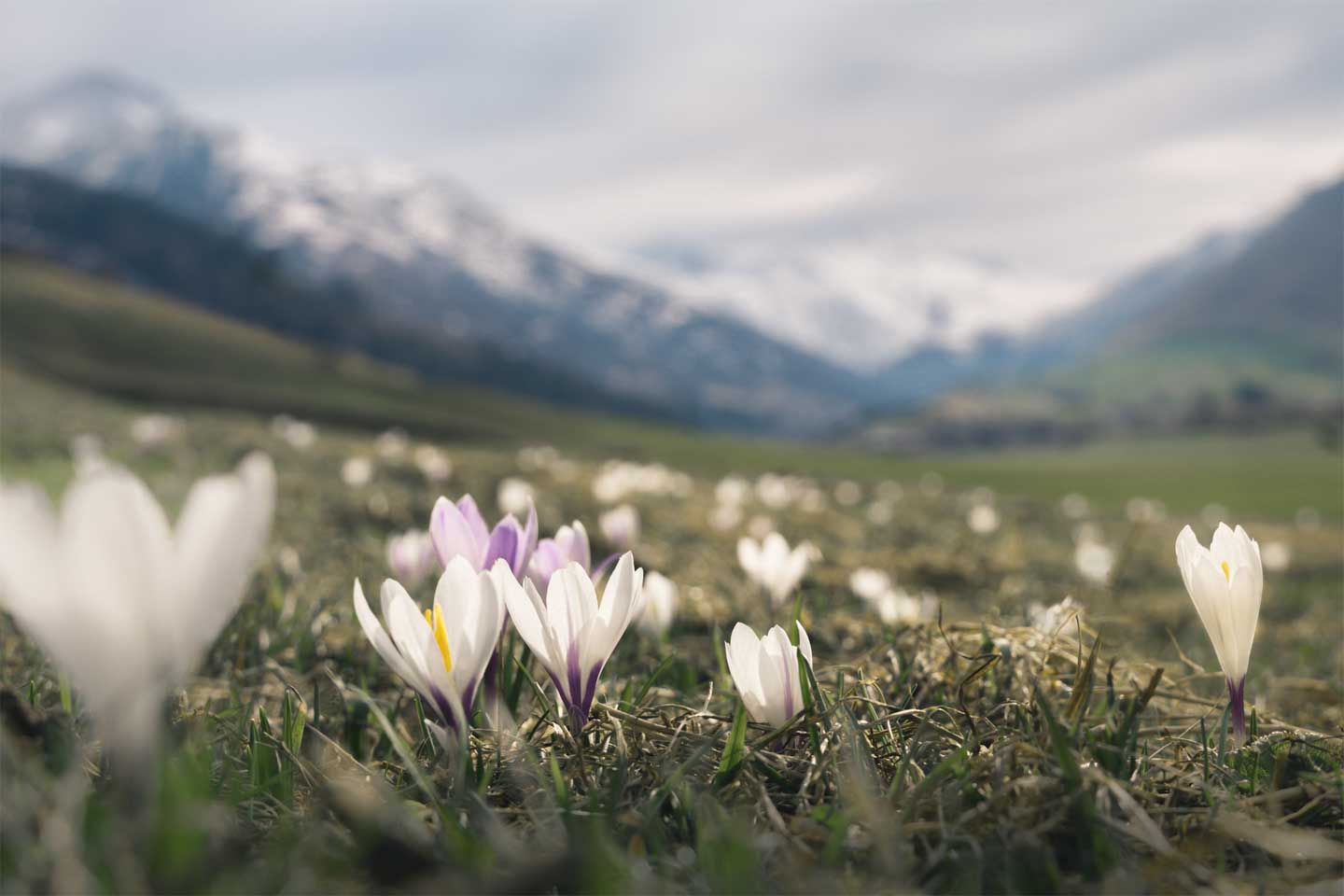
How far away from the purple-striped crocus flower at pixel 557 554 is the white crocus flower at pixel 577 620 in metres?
0.30

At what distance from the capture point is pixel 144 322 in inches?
3861

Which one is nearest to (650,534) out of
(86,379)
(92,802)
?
(92,802)

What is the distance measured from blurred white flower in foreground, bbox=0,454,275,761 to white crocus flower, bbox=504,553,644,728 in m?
0.62

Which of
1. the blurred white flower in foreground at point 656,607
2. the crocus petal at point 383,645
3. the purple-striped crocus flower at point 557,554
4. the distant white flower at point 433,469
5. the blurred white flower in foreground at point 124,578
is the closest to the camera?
the blurred white flower in foreground at point 124,578

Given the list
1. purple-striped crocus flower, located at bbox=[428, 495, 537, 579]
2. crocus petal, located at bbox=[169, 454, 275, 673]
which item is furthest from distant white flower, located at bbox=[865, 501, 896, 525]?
crocus petal, located at bbox=[169, 454, 275, 673]

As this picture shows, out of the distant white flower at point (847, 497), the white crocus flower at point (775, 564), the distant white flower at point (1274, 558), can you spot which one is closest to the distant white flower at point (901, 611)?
the white crocus flower at point (775, 564)

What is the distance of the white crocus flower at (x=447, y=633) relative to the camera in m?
1.66

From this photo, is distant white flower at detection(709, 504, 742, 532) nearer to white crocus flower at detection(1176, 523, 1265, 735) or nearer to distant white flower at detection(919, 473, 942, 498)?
white crocus flower at detection(1176, 523, 1265, 735)

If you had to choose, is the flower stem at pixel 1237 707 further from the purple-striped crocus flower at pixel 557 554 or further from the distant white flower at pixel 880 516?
the distant white flower at pixel 880 516

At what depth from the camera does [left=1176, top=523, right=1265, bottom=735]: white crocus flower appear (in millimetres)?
1857

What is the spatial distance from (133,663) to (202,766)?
45 cm

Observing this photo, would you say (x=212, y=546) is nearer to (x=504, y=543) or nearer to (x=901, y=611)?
(x=504, y=543)

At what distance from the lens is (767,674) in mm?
1910

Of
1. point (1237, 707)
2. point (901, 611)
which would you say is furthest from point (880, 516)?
point (1237, 707)
